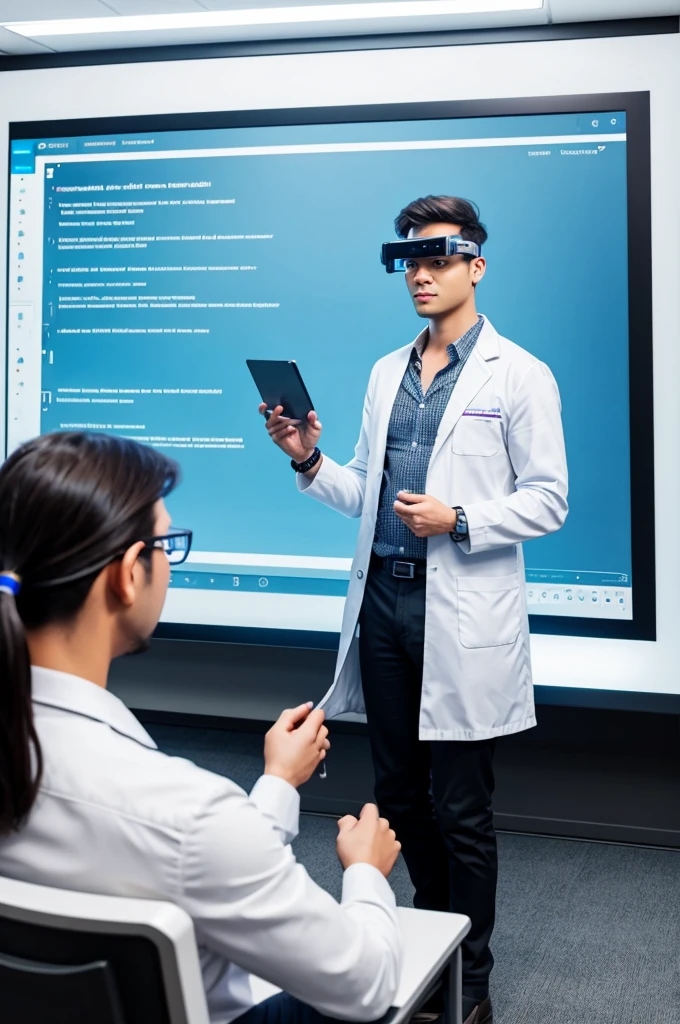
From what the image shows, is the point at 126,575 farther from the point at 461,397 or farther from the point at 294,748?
the point at 461,397

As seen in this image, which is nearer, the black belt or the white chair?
the white chair

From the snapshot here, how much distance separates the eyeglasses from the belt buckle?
1144mm

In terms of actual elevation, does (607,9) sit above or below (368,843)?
above

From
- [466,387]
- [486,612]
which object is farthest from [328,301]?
[486,612]

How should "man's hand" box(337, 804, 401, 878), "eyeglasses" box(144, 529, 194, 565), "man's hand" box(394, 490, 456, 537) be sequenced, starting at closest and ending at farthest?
1. "eyeglasses" box(144, 529, 194, 565)
2. "man's hand" box(337, 804, 401, 878)
3. "man's hand" box(394, 490, 456, 537)

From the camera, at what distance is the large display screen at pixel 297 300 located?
287 centimetres

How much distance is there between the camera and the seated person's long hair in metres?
0.87

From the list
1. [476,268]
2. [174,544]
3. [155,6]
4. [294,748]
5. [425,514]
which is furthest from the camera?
[155,6]

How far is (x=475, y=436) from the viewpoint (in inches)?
84.7

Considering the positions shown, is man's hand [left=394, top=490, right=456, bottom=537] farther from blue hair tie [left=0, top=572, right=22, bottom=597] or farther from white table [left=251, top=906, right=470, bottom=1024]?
blue hair tie [left=0, top=572, right=22, bottom=597]

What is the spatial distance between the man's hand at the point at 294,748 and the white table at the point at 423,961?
211 millimetres

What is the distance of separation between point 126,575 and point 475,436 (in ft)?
4.24

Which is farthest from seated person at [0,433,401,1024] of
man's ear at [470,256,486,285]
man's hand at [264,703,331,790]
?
man's ear at [470,256,486,285]

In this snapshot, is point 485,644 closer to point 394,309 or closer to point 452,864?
point 452,864
